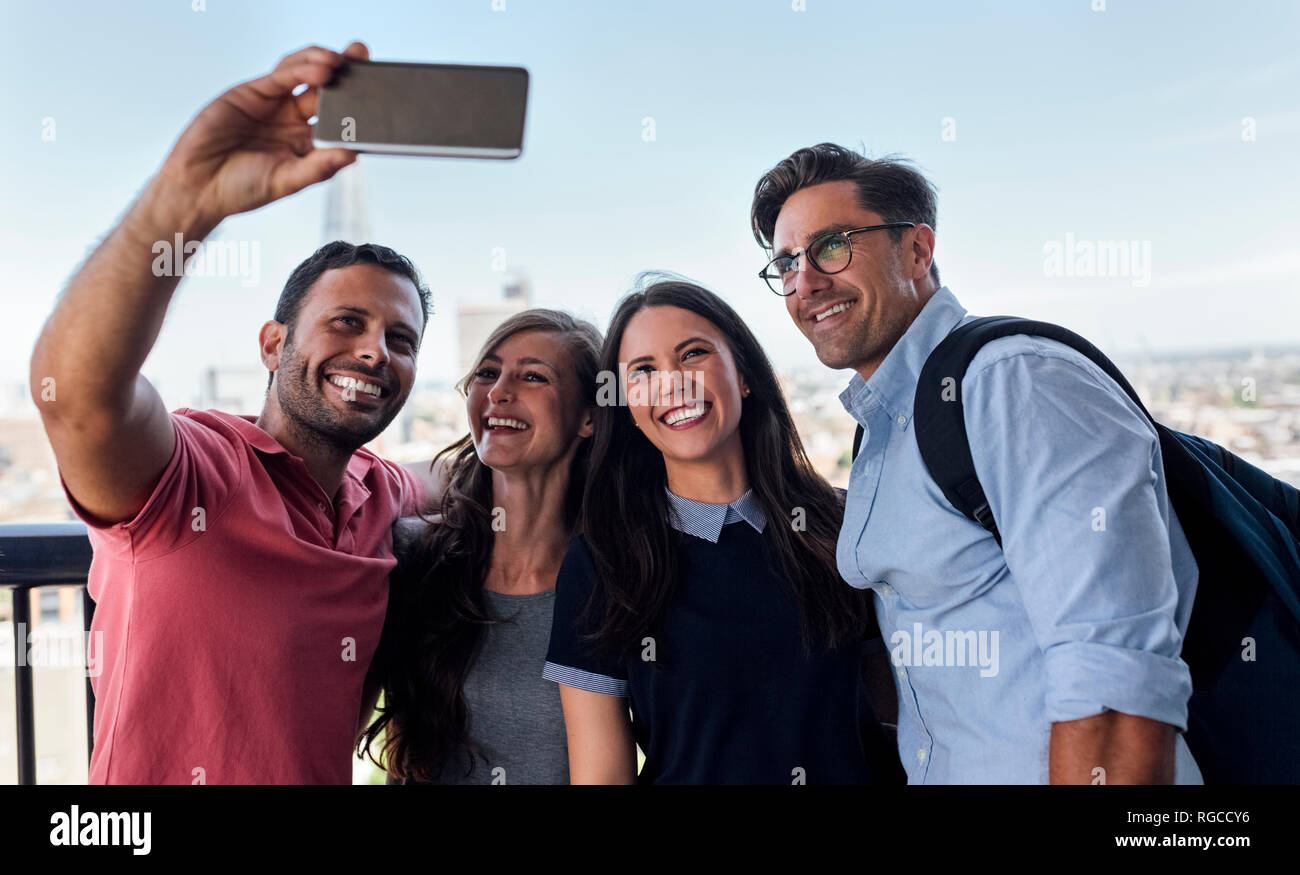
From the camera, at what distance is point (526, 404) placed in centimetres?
147

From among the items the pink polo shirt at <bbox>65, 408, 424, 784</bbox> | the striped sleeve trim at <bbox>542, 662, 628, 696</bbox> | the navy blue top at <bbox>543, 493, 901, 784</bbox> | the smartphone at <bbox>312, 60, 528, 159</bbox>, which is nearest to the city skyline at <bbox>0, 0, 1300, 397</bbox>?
the smartphone at <bbox>312, 60, 528, 159</bbox>

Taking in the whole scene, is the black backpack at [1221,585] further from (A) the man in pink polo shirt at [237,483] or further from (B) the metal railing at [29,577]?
(B) the metal railing at [29,577]

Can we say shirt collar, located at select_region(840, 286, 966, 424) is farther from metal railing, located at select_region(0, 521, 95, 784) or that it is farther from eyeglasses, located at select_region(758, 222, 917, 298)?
metal railing, located at select_region(0, 521, 95, 784)

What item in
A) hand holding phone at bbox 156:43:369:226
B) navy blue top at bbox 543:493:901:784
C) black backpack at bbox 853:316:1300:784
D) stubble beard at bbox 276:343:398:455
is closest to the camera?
hand holding phone at bbox 156:43:369:226

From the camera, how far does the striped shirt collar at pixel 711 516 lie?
1.32m

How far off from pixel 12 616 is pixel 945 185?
5.56 feet

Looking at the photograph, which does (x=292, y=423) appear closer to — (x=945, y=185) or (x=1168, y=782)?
(x=945, y=185)

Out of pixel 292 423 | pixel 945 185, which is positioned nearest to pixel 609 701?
pixel 292 423

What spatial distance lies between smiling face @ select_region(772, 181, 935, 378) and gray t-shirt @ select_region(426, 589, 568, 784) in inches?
27.2

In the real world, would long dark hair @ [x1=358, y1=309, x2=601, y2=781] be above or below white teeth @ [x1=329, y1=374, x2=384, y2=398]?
below

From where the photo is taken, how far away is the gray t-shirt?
131cm

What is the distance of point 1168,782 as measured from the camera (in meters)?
0.85

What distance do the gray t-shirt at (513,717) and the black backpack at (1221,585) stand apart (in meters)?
0.75


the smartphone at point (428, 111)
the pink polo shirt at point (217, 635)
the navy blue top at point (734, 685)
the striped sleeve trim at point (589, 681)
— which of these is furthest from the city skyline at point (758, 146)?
the striped sleeve trim at point (589, 681)
